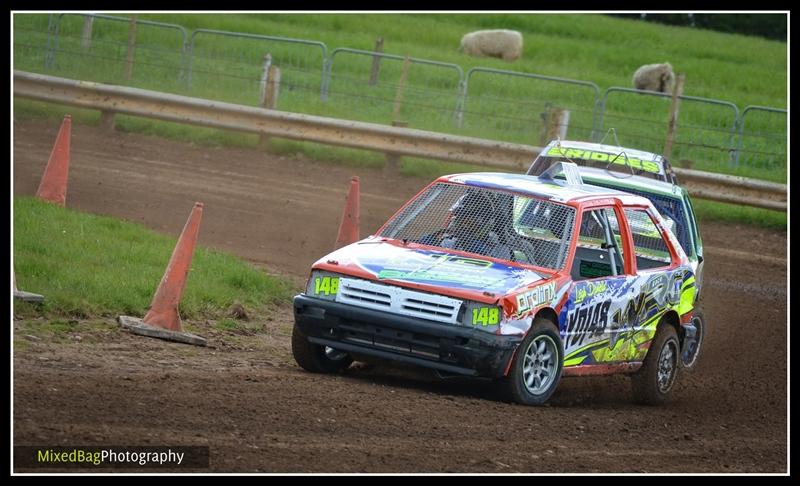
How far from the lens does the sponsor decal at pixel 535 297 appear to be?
8.33m

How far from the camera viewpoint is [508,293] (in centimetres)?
827

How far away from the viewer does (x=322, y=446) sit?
22.0 ft

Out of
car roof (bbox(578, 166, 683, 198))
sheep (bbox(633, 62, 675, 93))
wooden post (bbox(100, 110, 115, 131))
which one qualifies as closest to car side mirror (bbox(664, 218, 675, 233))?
car roof (bbox(578, 166, 683, 198))

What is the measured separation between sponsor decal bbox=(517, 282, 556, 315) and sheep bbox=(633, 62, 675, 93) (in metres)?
24.2

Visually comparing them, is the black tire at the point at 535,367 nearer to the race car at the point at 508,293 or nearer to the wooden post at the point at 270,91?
the race car at the point at 508,293

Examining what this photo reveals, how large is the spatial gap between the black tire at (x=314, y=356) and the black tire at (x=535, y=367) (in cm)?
127

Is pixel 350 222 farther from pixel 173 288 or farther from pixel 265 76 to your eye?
→ pixel 265 76

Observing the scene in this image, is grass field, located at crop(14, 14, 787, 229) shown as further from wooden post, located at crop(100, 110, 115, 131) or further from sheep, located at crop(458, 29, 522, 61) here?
sheep, located at crop(458, 29, 522, 61)

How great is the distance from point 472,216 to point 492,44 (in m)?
26.4

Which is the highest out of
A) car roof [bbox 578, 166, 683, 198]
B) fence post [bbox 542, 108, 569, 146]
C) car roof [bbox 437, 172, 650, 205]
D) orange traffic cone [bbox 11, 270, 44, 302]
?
fence post [bbox 542, 108, 569, 146]

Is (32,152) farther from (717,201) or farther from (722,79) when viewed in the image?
(722,79)

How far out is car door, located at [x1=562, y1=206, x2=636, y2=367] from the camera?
898cm

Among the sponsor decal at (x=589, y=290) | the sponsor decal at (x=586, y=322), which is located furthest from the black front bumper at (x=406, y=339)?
the sponsor decal at (x=589, y=290)

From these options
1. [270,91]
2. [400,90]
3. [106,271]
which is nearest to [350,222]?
[106,271]
